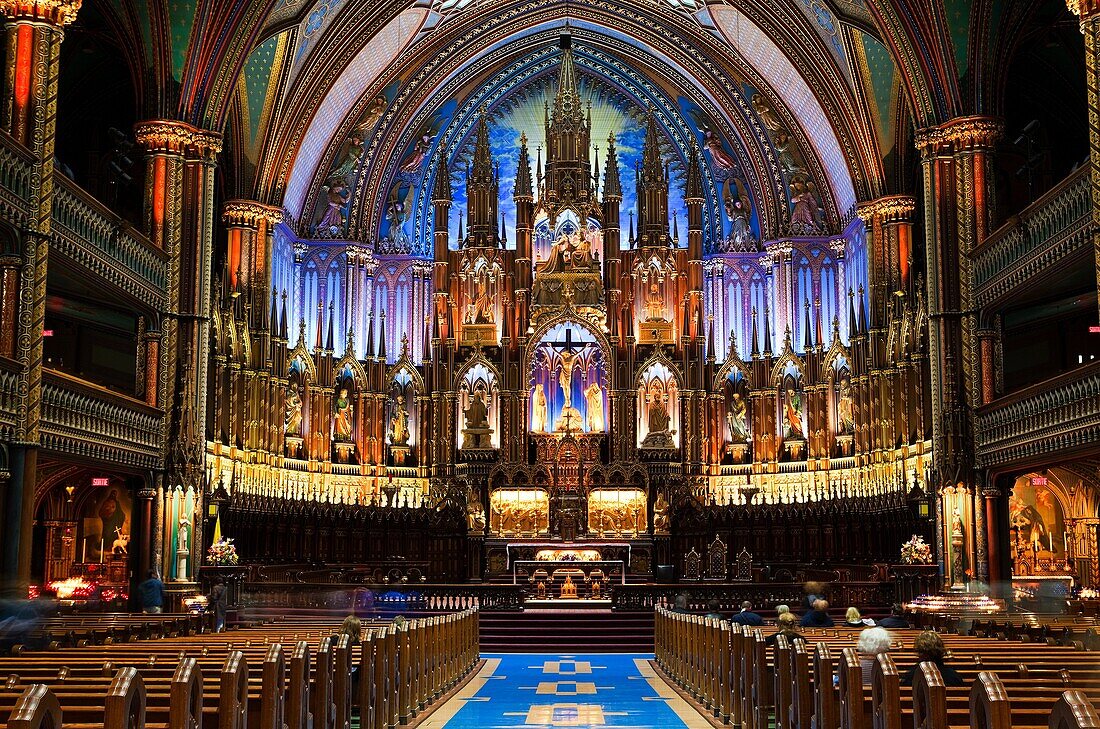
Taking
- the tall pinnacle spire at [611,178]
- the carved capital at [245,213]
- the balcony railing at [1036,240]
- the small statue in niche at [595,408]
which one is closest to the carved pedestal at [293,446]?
the carved capital at [245,213]

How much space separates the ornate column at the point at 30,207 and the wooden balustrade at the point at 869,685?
10721 mm

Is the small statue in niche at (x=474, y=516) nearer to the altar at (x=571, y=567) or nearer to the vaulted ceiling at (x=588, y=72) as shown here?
the altar at (x=571, y=567)

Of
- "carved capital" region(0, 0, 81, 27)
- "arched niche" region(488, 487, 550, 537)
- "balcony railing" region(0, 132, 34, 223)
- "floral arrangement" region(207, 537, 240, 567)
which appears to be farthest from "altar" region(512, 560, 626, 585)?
"carved capital" region(0, 0, 81, 27)

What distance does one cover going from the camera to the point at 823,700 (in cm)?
877

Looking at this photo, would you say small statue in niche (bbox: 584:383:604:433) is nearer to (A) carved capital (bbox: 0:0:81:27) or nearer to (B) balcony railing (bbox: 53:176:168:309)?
(B) balcony railing (bbox: 53:176:168:309)

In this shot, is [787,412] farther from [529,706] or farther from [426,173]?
[529,706]

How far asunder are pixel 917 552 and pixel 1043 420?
5180 mm

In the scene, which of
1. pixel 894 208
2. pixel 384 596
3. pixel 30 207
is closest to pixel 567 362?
pixel 894 208

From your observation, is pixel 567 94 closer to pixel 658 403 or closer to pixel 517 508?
pixel 658 403

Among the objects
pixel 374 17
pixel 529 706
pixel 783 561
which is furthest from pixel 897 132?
pixel 529 706

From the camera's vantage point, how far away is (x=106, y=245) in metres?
24.6

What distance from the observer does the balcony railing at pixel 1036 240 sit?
21.7m

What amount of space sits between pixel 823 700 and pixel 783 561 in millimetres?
26532

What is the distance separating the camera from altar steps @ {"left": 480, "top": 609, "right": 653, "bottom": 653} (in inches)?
1032
